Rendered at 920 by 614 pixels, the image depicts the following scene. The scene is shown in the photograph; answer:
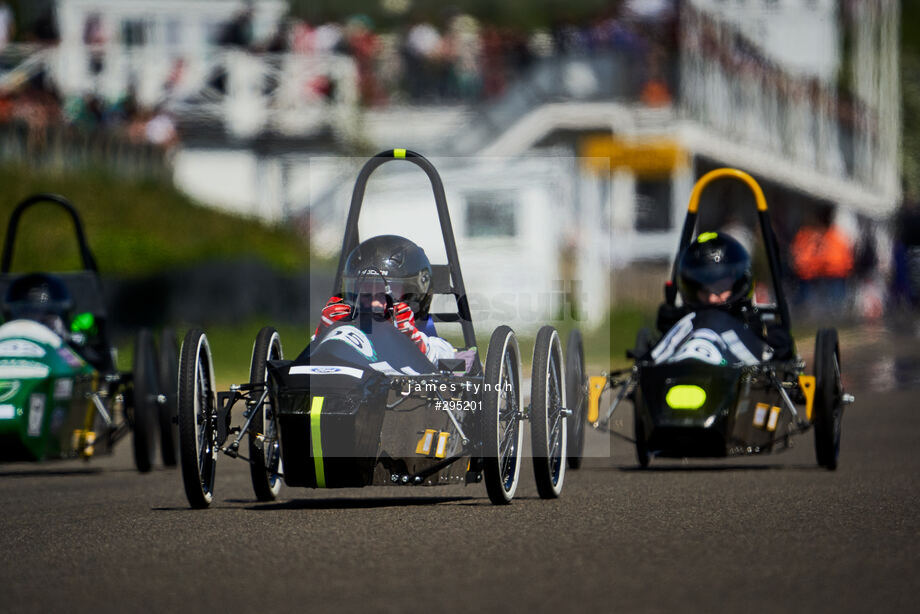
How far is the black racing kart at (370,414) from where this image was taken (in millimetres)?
8484

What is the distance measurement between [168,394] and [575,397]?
9.77 feet

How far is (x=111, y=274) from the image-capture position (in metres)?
27.7

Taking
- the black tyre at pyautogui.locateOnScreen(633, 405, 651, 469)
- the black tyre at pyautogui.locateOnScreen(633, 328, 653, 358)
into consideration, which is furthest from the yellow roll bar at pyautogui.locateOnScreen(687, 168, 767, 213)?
the black tyre at pyautogui.locateOnScreen(633, 405, 651, 469)

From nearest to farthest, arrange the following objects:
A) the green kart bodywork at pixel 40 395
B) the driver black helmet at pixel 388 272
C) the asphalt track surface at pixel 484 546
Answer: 1. the asphalt track surface at pixel 484 546
2. the driver black helmet at pixel 388 272
3. the green kart bodywork at pixel 40 395

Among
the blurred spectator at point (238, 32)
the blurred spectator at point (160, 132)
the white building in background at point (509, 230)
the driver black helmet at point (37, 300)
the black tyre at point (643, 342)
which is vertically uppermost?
the blurred spectator at point (238, 32)

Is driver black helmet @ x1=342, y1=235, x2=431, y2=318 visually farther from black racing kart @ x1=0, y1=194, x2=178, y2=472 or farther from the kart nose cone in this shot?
black racing kart @ x1=0, y1=194, x2=178, y2=472

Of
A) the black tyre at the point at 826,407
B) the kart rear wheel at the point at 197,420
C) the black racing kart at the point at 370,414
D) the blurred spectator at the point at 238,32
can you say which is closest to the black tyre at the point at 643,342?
the black tyre at the point at 826,407

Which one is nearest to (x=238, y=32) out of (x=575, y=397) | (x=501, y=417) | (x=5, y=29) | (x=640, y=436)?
(x=5, y=29)

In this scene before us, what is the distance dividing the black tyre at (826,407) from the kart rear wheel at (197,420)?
391 cm

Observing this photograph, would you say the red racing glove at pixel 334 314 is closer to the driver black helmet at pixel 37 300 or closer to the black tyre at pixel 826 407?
the black tyre at pixel 826 407

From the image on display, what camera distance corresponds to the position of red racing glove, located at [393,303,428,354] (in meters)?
9.17

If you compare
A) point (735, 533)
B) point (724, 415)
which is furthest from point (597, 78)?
point (735, 533)

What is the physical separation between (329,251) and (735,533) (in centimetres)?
2515

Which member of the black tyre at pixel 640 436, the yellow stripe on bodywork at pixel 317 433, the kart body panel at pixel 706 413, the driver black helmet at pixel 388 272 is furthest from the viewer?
the black tyre at pixel 640 436
